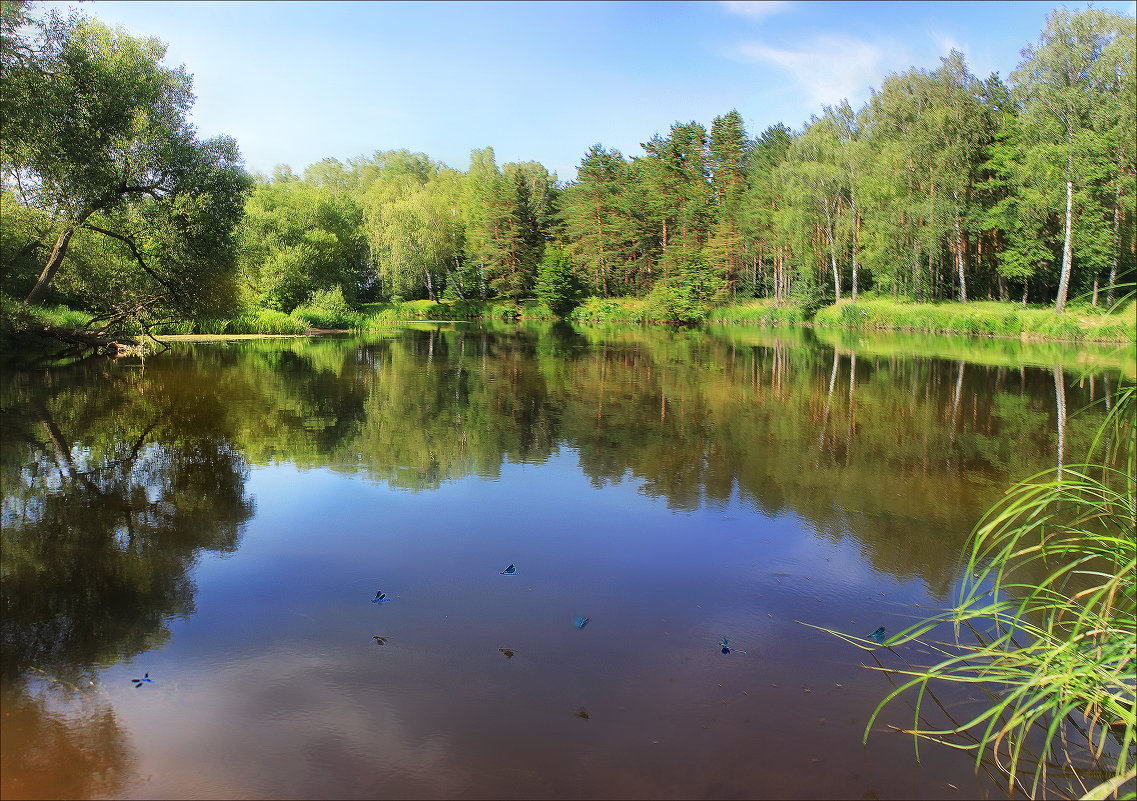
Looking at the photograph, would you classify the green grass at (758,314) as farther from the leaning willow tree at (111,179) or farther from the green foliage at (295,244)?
the leaning willow tree at (111,179)

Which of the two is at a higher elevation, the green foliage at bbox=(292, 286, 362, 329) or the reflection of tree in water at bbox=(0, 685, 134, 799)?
the green foliage at bbox=(292, 286, 362, 329)

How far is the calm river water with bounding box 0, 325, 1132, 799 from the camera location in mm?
3668

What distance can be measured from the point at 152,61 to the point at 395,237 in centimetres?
3535

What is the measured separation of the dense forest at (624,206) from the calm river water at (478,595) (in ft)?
9.35

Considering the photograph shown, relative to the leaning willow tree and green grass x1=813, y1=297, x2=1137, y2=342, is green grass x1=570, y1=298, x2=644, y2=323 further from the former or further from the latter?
the leaning willow tree

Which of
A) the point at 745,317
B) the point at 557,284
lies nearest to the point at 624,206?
the point at 557,284

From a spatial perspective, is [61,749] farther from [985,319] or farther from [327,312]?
[327,312]

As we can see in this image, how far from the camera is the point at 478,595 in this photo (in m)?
5.64

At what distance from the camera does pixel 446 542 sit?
269 inches

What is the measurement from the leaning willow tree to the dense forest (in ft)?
0.25

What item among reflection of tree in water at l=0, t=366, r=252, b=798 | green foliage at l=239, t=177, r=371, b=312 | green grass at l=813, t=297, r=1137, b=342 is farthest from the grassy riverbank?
reflection of tree in water at l=0, t=366, r=252, b=798

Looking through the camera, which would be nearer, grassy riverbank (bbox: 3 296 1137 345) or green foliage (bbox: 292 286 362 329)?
grassy riverbank (bbox: 3 296 1137 345)

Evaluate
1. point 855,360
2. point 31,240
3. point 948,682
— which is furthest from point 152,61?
point 948,682

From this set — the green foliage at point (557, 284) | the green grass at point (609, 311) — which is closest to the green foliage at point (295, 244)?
the green foliage at point (557, 284)
